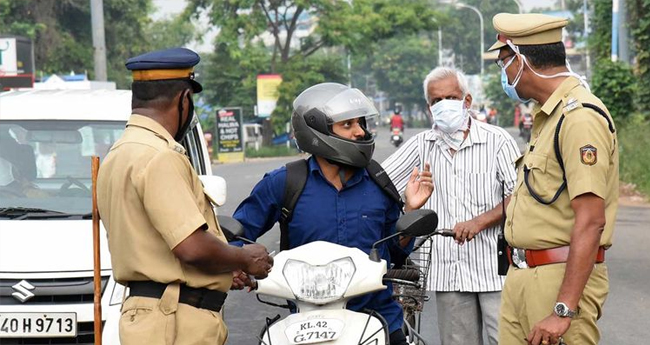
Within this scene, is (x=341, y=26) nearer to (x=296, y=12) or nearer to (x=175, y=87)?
(x=296, y=12)

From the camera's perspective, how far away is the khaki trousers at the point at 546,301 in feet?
14.2

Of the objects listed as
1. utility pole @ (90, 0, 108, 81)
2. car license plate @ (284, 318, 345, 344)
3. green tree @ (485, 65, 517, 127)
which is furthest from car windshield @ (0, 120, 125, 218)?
green tree @ (485, 65, 517, 127)

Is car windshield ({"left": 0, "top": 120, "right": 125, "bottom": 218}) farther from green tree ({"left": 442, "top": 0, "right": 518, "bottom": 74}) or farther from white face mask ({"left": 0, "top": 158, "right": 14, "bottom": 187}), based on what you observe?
green tree ({"left": 442, "top": 0, "right": 518, "bottom": 74})

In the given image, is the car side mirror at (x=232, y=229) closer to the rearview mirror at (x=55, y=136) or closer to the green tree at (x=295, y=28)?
the rearview mirror at (x=55, y=136)

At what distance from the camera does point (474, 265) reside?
5824 mm

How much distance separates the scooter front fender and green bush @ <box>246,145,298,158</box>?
43419mm

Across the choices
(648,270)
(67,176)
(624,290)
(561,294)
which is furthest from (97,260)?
(648,270)

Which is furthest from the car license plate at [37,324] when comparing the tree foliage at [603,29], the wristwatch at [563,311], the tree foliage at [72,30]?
the tree foliage at [72,30]

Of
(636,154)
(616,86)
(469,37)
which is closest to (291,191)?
(636,154)

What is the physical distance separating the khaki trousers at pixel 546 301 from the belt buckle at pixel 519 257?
22 mm

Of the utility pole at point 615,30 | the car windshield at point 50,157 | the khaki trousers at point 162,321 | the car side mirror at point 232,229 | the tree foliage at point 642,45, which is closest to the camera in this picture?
the khaki trousers at point 162,321

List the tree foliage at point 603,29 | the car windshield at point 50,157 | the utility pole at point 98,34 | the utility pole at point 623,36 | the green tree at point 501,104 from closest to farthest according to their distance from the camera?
the car windshield at point 50,157
the utility pole at point 98,34
the utility pole at point 623,36
the tree foliage at point 603,29
the green tree at point 501,104

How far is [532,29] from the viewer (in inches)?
175

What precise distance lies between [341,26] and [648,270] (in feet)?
124
